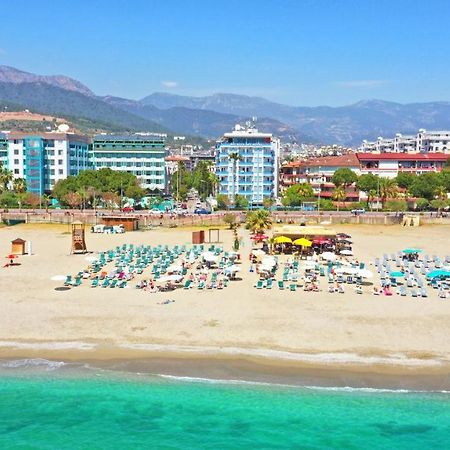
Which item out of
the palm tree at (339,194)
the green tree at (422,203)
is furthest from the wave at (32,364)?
the green tree at (422,203)

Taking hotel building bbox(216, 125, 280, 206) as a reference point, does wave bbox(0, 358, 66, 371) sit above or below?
below

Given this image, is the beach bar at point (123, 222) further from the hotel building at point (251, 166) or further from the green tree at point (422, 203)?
the green tree at point (422, 203)

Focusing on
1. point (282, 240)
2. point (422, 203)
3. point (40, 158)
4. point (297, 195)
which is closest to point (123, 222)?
point (282, 240)

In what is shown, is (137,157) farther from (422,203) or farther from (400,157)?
(422,203)

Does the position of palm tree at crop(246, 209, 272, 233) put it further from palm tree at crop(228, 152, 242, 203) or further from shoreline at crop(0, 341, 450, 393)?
palm tree at crop(228, 152, 242, 203)

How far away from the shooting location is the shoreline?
2134 centimetres

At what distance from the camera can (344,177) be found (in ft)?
303

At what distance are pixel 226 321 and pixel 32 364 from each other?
8.81 meters

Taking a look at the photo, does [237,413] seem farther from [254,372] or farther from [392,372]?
[392,372]

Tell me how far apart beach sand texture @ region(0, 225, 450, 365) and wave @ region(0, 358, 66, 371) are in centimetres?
82

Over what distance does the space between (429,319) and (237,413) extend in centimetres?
1242

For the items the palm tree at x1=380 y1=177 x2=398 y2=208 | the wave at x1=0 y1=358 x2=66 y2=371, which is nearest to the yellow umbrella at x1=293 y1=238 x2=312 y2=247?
the wave at x1=0 y1=358 x2=66 y2=371

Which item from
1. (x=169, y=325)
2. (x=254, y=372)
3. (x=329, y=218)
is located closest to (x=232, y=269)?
(x=169, y=325)

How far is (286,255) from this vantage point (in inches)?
1858
